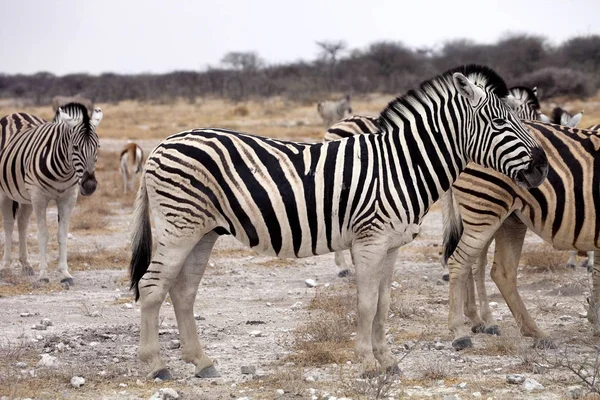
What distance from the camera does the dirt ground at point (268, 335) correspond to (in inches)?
215

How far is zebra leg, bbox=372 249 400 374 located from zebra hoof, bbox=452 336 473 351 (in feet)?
2.64

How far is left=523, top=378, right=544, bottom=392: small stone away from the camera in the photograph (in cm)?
541

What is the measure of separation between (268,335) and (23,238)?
441 cm

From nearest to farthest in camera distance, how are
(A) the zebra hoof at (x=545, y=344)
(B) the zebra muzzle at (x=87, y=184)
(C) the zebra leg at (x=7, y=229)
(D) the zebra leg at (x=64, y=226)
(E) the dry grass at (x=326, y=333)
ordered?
(E) the dry grass at (x=326, y=333) → (A) the zebra hoof at (x=545, y=344) → (B) the zebra muzzle at (x=87, y=184) → (D) the zebra leg at (x=64, y=226) → (C) the zebra leg at (x=7, y=229)

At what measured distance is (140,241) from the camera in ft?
19.6

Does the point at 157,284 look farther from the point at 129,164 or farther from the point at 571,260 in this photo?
Answer: the point at 129,164

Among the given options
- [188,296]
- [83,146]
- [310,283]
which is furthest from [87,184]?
[188,296]

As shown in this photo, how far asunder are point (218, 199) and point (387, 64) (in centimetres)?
5441

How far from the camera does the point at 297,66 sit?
64.9 m

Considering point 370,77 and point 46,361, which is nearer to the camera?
point 46,361

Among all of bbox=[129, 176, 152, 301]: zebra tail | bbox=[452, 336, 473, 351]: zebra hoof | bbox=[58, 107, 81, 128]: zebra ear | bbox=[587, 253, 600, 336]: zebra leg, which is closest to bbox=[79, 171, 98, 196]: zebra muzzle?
bbox=[58, 107, 81, 128]: zebra ear

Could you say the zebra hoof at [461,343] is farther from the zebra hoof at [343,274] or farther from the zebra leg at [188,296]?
the zebra hoof at [343,274]

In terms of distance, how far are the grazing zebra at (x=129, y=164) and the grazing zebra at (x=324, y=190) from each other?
12.3 meters

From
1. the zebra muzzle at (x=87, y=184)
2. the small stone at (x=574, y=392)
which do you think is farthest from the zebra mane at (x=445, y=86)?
the zebra muzzle at (x=87, y=184)
